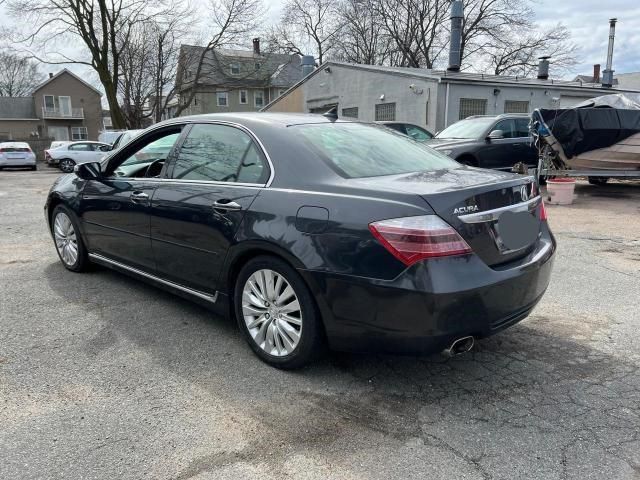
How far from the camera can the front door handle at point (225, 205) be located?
313 centimetres

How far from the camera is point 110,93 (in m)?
29.7

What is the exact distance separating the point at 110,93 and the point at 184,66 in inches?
273

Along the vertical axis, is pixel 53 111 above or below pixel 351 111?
above

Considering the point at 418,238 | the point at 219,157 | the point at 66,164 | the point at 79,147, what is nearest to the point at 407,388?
the point at 418,238

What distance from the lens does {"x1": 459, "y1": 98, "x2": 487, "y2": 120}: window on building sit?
1762 cm

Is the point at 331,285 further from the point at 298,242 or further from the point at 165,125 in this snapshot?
the point at 165,125

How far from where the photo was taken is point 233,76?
130ft

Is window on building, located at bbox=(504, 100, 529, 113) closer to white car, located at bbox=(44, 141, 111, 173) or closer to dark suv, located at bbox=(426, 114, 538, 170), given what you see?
dark suv, located at bbox=(426, 114, 538, 170)

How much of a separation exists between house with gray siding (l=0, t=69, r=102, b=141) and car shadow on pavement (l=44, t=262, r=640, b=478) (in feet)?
171

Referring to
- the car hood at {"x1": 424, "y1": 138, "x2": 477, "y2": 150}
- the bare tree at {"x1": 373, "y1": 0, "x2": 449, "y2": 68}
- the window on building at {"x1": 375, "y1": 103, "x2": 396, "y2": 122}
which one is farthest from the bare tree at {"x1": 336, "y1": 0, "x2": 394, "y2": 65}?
the car hood at {"x1": 424, "y1": 138, "x2": 477, "y2": 150}

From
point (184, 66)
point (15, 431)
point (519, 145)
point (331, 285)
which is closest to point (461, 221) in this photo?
point (331, 285)

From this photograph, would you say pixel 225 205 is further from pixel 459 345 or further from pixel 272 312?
pixel 459 345

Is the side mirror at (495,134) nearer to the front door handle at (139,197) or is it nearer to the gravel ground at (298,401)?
the gravel ground at (298,401)

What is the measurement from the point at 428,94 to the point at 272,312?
Answer: 15.8m
